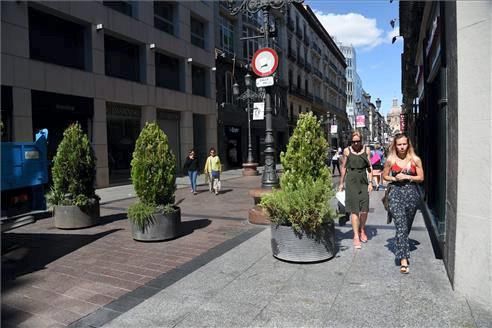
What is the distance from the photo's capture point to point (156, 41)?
64.7 ft

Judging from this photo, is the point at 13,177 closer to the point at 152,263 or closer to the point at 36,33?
the point at 152,263

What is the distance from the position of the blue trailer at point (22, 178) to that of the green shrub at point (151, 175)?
1613 millimetres

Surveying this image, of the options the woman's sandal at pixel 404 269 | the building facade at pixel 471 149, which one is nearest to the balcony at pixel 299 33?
the building facade at pixel 471 149

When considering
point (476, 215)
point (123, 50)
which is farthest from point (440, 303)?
point (123, 50)

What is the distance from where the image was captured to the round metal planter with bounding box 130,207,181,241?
6.37 m

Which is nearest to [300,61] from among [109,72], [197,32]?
[197,32]

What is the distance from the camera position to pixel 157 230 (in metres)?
6.38

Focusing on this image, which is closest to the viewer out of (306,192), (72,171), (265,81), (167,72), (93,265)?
(306,192)

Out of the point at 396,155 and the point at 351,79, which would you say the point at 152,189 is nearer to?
the point at 396,155

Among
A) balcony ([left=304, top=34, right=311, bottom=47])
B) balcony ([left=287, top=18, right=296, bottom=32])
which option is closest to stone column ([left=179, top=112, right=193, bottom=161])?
balcony ([left=287, top=18, right=296, bottom=32])

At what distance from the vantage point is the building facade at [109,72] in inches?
524

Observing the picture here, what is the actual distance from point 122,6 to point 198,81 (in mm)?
7406

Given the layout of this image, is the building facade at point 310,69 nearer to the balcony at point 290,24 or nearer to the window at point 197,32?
the balcony at point 290,24

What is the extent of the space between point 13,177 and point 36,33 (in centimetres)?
1038
